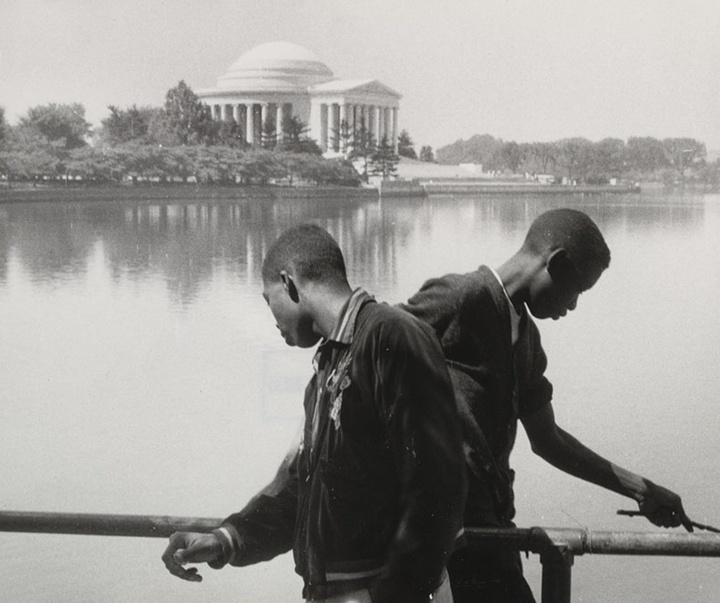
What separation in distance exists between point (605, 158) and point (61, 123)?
10.7m

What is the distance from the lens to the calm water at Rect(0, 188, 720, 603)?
35.0 feet

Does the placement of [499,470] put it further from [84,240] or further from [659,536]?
[84,240]

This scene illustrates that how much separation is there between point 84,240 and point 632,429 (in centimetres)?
774

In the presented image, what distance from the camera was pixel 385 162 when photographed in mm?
19000

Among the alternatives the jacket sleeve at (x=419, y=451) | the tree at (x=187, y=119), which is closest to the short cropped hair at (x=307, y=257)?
the jacket sleeve at (x=419, y=451)

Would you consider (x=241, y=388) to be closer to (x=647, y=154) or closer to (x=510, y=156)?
(x=510, y=156)

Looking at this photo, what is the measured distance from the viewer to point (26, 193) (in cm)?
1805

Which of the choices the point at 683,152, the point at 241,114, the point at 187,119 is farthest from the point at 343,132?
the point at 683,152

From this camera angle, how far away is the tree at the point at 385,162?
61.3 ft

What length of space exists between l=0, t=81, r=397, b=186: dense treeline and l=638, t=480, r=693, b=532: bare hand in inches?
511

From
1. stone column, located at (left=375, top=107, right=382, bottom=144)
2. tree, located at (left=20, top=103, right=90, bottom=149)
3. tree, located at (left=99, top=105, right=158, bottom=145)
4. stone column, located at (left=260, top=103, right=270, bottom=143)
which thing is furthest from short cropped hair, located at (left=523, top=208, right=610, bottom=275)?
stone column, located at (left=260, top=103, right=270, bottom=143)

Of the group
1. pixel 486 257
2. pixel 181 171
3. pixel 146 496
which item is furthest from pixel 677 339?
pixel 181 171

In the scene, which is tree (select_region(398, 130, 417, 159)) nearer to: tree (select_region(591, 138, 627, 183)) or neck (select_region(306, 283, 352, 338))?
tree (select_region(591, 138, 627, 183))

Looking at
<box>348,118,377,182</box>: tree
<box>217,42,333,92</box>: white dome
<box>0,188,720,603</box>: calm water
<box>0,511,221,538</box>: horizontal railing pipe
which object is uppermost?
<box>217,42,333,92</box>: white dome
